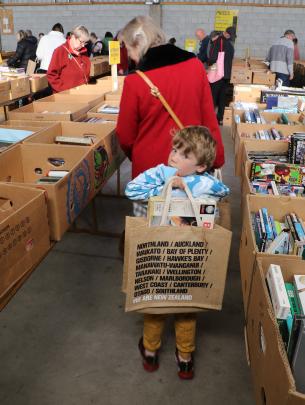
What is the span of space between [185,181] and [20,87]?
432cm

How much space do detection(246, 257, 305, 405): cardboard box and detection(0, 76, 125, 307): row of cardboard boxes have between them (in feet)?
2.96

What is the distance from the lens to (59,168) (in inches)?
89.5

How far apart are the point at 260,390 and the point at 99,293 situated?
1.43m

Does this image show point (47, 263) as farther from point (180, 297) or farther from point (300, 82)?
point (300, 82)

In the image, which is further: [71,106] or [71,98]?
[71,98]

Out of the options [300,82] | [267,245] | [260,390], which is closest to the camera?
[260,390]

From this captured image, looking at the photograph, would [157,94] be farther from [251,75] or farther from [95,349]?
[251,75]

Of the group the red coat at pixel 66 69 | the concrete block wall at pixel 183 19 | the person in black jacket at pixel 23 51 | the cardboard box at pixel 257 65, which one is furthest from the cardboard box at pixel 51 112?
the concrete block wall at pixel 183 19

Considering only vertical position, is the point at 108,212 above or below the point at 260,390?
below

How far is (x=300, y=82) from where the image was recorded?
Answer: 876 centimetres

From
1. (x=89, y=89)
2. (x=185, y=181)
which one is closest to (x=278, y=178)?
(x=185, y=181)

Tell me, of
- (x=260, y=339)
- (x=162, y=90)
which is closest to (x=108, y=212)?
(x=162, y=90)

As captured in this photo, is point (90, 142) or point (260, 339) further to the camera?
point (90, 142)

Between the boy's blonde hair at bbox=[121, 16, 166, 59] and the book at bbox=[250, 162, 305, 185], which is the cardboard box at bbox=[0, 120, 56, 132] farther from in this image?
the book at bbox=[250, 162, 305, 185]
